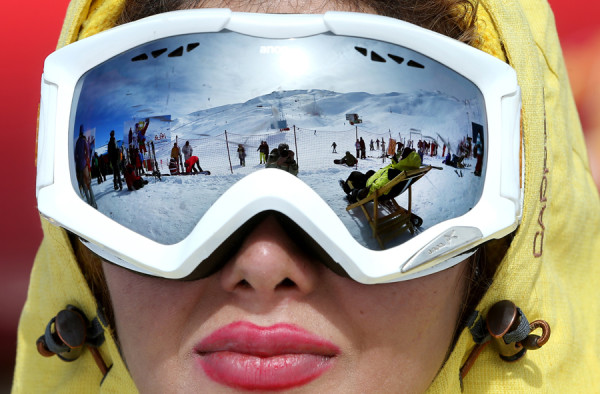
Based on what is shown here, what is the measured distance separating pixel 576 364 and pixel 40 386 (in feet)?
3.90

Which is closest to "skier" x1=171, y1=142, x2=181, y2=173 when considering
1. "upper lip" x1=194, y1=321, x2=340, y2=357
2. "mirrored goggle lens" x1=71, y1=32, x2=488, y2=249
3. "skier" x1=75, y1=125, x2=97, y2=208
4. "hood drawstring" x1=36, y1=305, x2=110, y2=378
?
"mirrored goggle lens" x1=71, y1=32, x2=488, y2=249

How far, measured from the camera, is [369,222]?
96 cm

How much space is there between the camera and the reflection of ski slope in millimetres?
962

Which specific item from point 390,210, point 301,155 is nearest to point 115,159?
point 301,155

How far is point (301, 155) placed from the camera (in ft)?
3.14

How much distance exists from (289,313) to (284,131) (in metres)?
0.25

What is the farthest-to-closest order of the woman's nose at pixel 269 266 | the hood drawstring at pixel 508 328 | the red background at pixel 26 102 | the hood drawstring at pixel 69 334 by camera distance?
the red background at pixel 26 102, the hood drawstring at pixel 69 334, the hood drawstring at pixel 508 328, the woman's nose at pixel 269 266

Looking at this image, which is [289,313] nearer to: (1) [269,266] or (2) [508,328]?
(1) [269,266]

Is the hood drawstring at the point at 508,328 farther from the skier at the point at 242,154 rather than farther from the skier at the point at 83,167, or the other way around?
the skier at the point at 83,167

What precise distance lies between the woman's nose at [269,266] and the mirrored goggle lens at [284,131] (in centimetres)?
7

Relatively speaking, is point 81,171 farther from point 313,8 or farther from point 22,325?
point 22,325

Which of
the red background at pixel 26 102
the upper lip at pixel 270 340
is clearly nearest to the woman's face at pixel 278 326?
the upper lip at pixel 270 340

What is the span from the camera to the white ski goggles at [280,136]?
3.14ft

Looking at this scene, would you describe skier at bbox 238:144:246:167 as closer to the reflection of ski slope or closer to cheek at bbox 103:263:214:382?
the reflection of ski slope
